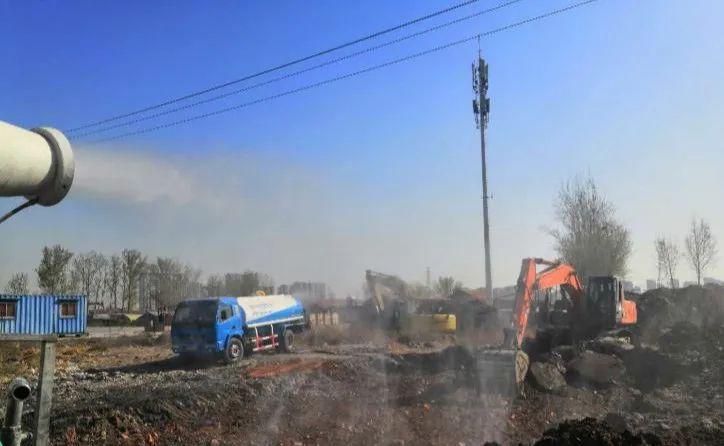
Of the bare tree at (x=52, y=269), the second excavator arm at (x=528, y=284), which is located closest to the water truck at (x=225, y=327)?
the second excavator arm at (x=528, y=284)

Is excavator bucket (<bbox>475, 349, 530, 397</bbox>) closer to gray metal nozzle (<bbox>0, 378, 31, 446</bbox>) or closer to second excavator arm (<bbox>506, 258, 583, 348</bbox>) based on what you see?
second excavator arm (<bbox>506, 258, 583, 348</bbox>)

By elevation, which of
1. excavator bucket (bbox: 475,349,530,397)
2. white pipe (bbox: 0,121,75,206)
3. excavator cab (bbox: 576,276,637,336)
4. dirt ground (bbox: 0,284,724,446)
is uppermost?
white pipe (bbox: 0,121,75,206)

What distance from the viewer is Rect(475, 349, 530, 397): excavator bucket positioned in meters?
13.7

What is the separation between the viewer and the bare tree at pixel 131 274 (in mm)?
67500

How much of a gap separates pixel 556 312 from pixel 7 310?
29.3 m

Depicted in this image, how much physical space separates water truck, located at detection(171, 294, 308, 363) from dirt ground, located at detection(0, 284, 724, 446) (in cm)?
77

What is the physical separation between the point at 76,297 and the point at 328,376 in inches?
1028

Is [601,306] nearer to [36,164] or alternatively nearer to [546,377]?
[546,377]

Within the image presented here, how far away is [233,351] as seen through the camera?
20.2 meters

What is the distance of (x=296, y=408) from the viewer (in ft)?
41.0

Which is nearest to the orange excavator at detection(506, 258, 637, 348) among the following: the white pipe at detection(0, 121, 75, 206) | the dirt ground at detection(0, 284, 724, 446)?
the dirt ground at detection(0, 284, 724, 446)

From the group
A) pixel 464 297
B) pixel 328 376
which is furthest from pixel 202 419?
pixel 464 297

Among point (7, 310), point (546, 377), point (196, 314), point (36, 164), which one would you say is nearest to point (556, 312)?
point (546, 377)

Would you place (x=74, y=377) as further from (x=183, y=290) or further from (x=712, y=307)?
(x=183, y=290)
